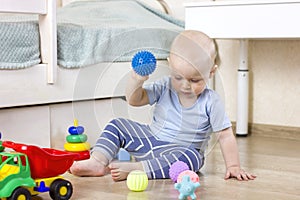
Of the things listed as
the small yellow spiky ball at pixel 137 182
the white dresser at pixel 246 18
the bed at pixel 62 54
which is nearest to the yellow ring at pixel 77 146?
the bed at pixel 62 54

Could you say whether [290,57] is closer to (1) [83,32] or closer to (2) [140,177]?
(1) [83,32]

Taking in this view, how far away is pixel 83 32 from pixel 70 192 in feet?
2.21

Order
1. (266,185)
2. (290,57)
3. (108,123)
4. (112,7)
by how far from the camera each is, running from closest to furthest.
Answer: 1. (266,185)
2. (108,123)
3. (290,57)
4. (112,7)

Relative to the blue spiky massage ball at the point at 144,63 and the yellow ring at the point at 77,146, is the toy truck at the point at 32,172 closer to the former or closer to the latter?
the blue spiky massage ball at the point at 144,63

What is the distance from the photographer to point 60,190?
108 cm

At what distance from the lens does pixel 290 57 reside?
6.57ft

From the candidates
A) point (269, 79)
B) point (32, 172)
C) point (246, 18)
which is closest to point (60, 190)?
point (32, 172)

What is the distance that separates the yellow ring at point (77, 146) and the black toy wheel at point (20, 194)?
1.61 ft

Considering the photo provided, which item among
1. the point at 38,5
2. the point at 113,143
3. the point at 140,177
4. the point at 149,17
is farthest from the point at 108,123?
the point at 149,17

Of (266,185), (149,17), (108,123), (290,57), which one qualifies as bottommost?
(266,185)

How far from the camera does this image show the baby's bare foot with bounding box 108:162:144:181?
1252 millimetres

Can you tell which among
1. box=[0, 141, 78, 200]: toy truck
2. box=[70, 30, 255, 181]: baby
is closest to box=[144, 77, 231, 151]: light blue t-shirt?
box=[70, 30, 255, 181]: baby

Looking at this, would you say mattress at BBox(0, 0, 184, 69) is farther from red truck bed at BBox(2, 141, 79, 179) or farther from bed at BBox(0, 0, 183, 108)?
red truck bed at BBox(2, 141, 79, 179)

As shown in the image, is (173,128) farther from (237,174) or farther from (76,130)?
(76,130)
